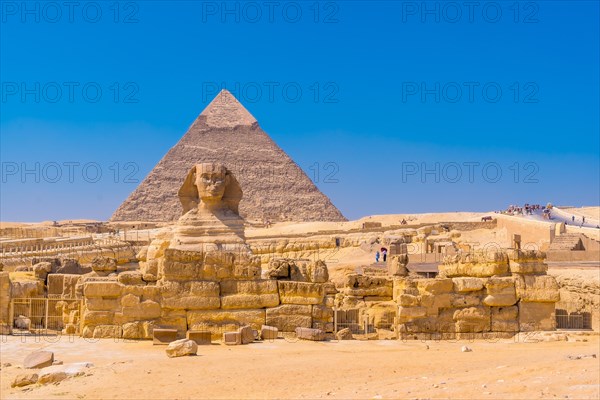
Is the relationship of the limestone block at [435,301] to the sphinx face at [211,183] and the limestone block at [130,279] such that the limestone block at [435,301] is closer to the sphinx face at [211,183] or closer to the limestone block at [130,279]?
the limestone block at [130,279]

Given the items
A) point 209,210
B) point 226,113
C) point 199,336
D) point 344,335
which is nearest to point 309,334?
point 344,335

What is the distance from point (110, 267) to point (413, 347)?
452 cm

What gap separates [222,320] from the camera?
26.3 ft

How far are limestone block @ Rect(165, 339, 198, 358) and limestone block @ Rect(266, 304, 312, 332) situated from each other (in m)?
1.27

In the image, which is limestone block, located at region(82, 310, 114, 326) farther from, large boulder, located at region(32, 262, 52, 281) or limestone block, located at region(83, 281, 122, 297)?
large boulder, located at region(32, 262, 52, 281)

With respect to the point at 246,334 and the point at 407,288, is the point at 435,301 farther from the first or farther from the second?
the point at 246,334

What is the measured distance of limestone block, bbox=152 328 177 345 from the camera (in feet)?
25.2

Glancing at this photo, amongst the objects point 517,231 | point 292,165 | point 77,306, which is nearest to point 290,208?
point 292,165

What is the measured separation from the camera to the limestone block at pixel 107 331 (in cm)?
793

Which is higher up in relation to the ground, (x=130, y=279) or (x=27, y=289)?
(x=130, y=279)

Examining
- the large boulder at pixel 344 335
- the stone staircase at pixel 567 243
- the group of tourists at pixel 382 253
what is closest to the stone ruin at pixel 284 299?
the large boulder at pixel 344 335

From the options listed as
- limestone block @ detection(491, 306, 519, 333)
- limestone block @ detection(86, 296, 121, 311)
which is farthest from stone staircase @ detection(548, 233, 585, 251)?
limestone block @ detection(86, 296, 121, 311)

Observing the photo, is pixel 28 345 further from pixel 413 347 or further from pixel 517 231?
pixel 517 231

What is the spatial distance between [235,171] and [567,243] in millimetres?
142821
